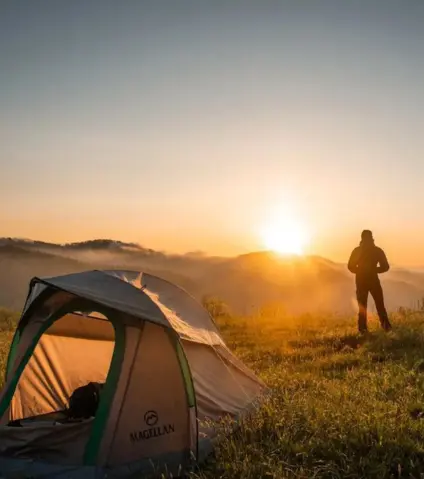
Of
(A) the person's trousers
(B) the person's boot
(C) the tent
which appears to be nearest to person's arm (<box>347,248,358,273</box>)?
(A) the person's trousers

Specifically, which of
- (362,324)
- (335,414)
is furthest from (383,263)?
(335,414)

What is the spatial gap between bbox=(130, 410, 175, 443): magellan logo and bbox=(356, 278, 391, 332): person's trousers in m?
9.05

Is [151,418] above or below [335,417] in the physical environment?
above

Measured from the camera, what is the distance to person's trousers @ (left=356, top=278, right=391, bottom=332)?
584 inches

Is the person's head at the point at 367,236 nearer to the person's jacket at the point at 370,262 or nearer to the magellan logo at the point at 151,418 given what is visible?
the person's jacket at the point at 370,262

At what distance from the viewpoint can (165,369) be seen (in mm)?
6879

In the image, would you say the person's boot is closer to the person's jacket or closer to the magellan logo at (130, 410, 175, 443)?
the person's jacket

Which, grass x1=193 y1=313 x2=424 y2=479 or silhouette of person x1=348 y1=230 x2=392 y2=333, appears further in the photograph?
silhouette of person x1=348 y1=230 x2=392 y2=333

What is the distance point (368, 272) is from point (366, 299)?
26.4 inches

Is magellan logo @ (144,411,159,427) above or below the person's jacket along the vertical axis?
below

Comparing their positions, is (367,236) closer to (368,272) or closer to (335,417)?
(368,272)

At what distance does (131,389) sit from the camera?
261 inches

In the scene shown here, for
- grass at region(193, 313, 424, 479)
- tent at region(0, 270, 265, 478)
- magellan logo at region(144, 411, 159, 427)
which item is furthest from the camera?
magellan logo at region(144, 411, 159, 427)

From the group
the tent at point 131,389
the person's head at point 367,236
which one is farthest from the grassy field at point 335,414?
the person's head at point 367,236
